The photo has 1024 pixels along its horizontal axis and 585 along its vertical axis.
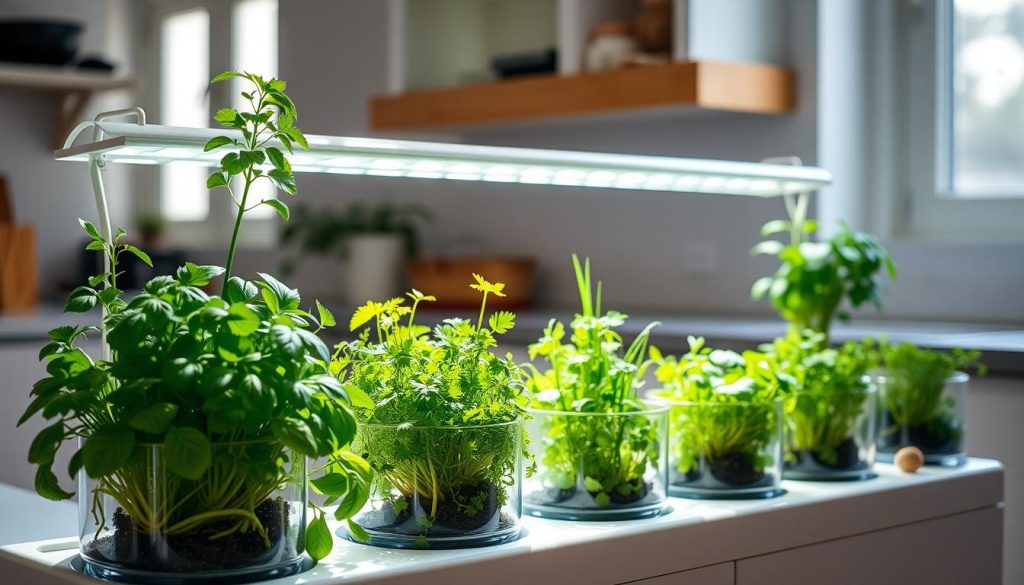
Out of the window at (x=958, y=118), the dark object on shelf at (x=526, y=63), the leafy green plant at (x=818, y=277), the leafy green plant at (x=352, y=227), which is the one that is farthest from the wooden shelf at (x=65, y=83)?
the leafy green plant at (x=818, y=277)

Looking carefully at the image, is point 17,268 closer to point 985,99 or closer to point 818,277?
point 985,99

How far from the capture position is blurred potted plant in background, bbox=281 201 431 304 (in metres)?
3.66

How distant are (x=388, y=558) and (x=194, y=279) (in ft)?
0.84

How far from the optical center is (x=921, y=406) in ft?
4.80

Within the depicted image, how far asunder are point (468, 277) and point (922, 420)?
2.06 metres

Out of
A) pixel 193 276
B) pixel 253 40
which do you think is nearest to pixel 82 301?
pixel 193 276

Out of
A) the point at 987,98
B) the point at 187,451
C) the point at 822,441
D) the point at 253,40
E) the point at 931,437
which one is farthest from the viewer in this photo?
the point at 253,40

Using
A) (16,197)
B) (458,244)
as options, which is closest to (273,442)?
(458,244)

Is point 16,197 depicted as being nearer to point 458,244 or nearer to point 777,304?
point 458,244

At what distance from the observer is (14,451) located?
288cm

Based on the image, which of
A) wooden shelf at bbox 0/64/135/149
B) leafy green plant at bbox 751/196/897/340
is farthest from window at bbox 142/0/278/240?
leafy green plant at bbox 751/196/897/340

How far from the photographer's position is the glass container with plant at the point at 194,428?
0.81m

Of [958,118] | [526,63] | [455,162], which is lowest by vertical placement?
[455,162]

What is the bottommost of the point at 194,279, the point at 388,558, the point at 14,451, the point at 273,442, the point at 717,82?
the point at 14,451
